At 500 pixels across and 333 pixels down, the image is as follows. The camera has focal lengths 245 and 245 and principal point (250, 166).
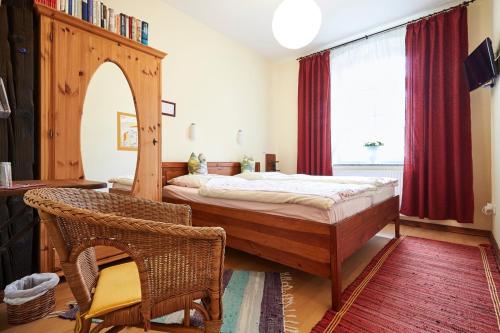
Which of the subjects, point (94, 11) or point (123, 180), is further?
point (123, 180)

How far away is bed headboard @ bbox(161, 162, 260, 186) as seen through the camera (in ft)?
9.79

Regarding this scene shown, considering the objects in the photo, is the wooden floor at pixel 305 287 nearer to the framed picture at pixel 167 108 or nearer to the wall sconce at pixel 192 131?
the wall sconce at pixel 192 131

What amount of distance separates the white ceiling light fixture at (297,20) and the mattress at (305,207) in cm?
149

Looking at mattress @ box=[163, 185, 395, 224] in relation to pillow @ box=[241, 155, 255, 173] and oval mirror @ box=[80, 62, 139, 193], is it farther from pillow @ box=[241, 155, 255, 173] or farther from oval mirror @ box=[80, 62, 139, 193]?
pillow @ box=[241, 155, 255, 173]

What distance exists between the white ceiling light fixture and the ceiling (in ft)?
3.60

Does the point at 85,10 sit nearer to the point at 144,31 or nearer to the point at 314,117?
the point at 144,31

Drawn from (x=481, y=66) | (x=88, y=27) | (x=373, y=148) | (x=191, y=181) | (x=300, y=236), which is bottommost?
(x=300, y=236)

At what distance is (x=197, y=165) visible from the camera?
3.13m

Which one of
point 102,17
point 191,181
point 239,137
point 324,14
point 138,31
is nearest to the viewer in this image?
point 102,17

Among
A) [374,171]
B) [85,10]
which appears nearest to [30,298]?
[85,10]

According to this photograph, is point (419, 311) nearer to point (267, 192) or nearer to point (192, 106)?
point (267, 192)

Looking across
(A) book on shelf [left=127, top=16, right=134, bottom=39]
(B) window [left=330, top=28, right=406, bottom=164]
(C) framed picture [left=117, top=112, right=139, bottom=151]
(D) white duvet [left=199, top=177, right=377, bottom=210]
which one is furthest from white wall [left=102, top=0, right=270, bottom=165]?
(B) window [left=330, top=28, right=406, bottom=164]

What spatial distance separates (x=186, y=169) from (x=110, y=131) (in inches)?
48.7

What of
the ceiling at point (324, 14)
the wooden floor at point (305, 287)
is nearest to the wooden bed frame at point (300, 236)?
the wooden floor at point (305, 287)
